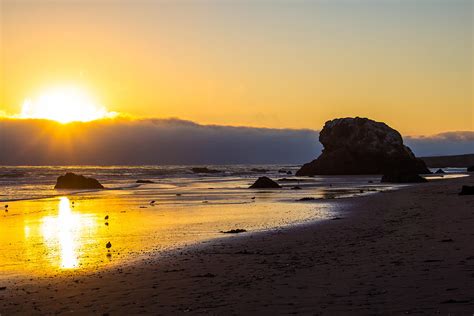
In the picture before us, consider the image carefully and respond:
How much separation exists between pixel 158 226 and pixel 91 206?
1233 centimetres

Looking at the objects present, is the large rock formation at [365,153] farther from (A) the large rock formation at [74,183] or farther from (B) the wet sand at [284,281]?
(B) the wet sand at [284,281]

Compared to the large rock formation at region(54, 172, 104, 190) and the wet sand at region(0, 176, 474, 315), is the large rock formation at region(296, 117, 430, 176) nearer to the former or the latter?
the large rock formation at region(54, 172, 104, 190)

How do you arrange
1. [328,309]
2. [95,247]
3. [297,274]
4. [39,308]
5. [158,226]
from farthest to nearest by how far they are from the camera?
[158,226] < [95,247] < [297,274] < [39,308] < [328,309]

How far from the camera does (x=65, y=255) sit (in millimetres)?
14539

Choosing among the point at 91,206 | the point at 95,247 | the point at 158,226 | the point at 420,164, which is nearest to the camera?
the point at 95,247

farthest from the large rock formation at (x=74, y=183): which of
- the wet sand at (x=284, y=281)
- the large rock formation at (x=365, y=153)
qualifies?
the large rock formation at (x=365, y=153)

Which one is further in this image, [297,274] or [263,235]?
[263,235]

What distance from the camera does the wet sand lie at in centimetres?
880

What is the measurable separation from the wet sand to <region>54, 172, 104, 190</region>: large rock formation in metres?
42.4

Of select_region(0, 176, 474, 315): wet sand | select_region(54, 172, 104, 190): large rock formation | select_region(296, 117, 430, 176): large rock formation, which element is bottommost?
select_region(0, 176, 474, 315): wet sand

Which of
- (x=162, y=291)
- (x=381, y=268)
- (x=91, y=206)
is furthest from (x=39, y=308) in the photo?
(x=91, y=206)

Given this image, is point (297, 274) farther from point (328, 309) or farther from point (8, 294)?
point (8, 294)

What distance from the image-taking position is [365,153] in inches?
3853

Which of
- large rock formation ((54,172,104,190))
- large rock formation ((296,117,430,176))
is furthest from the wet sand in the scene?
large rock formation ((296,117,430,176))
